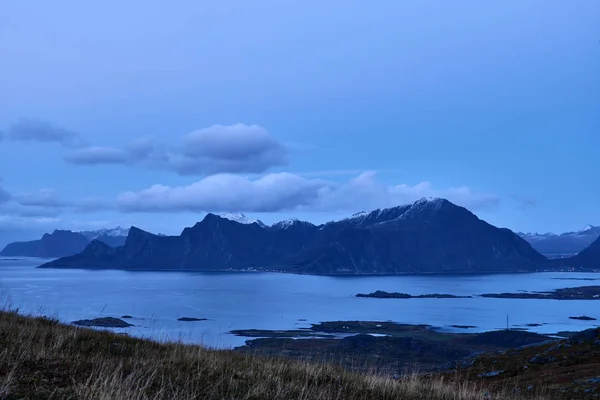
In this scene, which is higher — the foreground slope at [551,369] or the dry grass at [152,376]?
the dry grass at [152,376]

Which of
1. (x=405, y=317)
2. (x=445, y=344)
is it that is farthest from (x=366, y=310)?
(x=445, y=344)

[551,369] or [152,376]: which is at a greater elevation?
[152,376]

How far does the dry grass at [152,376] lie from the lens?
26.6 feet

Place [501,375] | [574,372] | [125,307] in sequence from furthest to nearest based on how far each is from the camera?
[125,307]
[501,375]
[574,372]

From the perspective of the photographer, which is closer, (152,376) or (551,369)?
(152,376)

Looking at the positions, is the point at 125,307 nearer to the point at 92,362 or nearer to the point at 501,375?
the point at 501,375

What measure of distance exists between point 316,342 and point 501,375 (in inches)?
3379

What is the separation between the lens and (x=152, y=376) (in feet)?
30.1

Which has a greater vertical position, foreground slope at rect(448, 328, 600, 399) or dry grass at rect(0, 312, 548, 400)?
dry grass at rect(0, 312, 548, 400)

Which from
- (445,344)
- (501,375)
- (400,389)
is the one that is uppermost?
(400,389)

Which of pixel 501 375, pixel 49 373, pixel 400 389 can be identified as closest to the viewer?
pixel 49 373

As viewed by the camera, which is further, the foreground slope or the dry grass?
the foreground slope

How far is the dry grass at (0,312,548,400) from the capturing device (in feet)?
26.6

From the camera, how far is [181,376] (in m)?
10.3
